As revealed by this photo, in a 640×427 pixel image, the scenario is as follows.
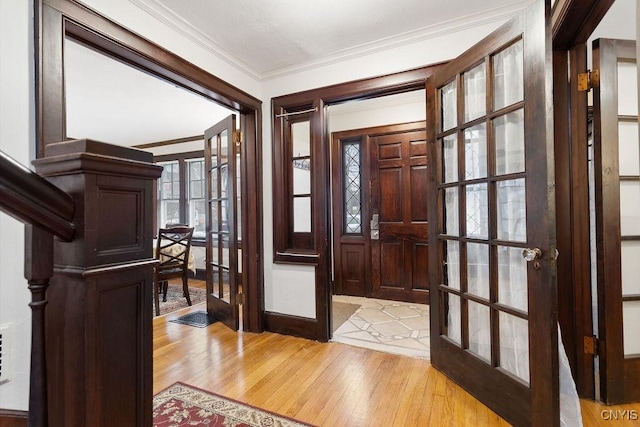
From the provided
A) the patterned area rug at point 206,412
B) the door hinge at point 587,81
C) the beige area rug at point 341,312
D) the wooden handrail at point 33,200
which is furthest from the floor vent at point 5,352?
the door hinge at point 587,81

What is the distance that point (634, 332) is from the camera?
173cm

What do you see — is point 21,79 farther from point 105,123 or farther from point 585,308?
point 105,123

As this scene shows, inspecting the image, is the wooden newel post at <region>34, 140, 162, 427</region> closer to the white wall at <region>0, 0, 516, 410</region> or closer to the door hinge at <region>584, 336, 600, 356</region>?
the white wall at <region>0, 0, 516, 410</region>

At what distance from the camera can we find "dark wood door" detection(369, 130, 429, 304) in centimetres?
369

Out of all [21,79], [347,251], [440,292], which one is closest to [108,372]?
[21,79]

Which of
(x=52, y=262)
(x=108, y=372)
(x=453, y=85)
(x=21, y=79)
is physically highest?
(x=453, y=85)

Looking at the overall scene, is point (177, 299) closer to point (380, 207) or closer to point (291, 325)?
point (291, 325)

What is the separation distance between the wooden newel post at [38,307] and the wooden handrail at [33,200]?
0.14 feet

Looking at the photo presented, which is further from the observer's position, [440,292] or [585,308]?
[440,292]

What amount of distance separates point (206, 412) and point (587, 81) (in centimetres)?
289

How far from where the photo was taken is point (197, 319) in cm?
320

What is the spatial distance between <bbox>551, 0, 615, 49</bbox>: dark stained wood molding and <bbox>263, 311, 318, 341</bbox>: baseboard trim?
2.58 m

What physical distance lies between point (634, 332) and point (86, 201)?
8.62 feet

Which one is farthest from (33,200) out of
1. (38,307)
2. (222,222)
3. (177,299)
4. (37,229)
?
(177,299)
